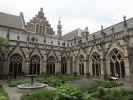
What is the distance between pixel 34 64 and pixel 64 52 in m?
7.33

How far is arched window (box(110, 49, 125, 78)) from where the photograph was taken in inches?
629

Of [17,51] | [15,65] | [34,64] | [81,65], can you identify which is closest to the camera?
[15,65]

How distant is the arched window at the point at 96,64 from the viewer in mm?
19359

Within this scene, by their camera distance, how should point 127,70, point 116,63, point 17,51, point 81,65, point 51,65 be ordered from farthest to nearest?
point 51,65 < point 81,65 < point 17,51 < point 116,63 < point 127,70

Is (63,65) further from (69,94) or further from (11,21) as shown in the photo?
(69,94)

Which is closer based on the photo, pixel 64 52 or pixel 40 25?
pixel 64 52

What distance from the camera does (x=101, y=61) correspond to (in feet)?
60.7

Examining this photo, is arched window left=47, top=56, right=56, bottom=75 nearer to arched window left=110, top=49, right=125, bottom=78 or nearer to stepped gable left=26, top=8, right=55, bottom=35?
stepped gable left=26, top=8, right=55, bottom=35

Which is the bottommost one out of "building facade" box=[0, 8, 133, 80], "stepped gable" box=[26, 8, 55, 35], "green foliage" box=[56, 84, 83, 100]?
"green foliage" box=[56, 84, 83, 100]

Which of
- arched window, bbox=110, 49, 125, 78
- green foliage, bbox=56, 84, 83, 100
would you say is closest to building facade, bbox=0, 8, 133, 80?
arched window, bbox=110, 49, 125, 78

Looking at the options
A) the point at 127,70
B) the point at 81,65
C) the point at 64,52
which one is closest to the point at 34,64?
the point at 64,52

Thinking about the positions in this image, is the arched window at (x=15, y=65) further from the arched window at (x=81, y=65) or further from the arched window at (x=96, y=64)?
the arched window at (x=96, y=64)

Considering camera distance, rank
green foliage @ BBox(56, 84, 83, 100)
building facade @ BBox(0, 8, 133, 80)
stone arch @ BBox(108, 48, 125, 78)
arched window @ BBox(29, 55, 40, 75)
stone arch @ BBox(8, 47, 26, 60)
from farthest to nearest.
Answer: arched window @ BBox(29, 55, 40, 75) → stone arch @ BBox(8, 47, 26, 60) → building facade @ BBox(0, 8, 133, 80) → stone arch @ BBox(108, 48, 125, 78) → green foliage @ BBox(56, 84, 83, 100)

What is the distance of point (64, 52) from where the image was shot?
27234mm
